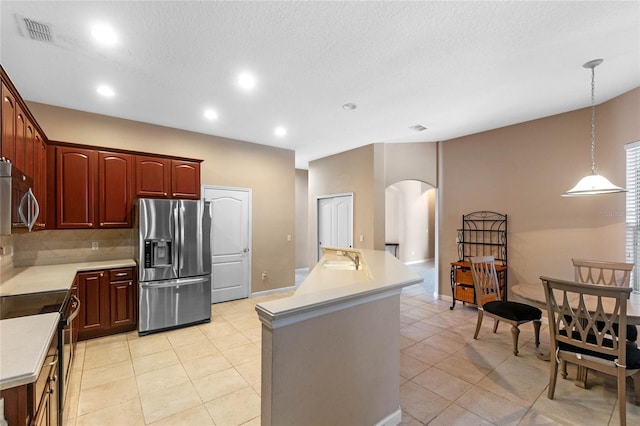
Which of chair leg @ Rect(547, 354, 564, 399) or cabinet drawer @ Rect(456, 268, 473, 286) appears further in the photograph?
cabinet drawer @ Rect(456, 268, 473, 286)

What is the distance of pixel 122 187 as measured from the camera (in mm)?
3725

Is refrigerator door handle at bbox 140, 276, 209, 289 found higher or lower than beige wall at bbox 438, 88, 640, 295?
lower

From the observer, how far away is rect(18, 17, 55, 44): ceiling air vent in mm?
2021

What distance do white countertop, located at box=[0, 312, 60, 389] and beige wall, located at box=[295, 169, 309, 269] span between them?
6202 millimetres

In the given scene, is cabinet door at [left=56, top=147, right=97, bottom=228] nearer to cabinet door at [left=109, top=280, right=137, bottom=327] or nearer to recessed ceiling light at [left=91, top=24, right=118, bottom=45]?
cabinet door at [left=109, top=280, right=137, bottom=327]

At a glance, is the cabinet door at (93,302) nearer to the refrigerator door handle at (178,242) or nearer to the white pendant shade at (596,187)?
the refrigerator door handle at (178,242)

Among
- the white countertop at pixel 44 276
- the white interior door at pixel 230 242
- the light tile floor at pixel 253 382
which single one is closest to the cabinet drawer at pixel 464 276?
the light tile floor at pixel 253 382

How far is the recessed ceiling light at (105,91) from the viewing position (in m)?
3.04

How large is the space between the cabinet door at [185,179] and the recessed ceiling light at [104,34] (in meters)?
1.97

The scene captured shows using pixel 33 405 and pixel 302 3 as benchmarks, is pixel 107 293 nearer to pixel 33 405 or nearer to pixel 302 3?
pixel 33 405

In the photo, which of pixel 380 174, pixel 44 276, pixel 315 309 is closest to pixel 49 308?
pixel 44 276

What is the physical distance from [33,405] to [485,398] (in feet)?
9.51

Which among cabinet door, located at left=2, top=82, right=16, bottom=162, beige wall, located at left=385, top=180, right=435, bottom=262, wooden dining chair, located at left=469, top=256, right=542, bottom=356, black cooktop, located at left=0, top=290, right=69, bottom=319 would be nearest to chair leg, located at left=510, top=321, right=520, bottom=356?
wooden dining chair, located at left=469, top=256, right=542, bottom=356

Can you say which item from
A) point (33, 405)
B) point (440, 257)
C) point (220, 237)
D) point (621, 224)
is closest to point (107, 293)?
point (220, 237)
